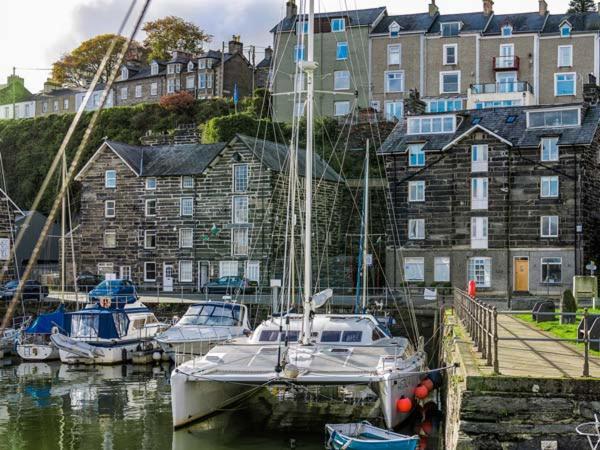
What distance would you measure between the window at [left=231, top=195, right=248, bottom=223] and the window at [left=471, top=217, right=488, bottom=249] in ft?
46.4

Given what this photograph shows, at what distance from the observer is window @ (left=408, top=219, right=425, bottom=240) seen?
1881 inches

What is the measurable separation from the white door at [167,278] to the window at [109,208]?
5.92m

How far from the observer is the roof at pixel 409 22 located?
68688 millimetres

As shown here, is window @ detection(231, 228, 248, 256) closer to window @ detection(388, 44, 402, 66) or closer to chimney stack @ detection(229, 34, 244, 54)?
window @ detection(388, 44, 402, 66)

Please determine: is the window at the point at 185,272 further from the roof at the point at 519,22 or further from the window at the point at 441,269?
the roof at the point at 519,22

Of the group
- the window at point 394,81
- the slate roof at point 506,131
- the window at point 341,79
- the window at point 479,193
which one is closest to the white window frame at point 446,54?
the window at point 394,81

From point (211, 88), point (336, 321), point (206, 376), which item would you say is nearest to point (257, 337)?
point (336, 321)

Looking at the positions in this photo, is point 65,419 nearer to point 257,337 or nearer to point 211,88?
point 257,337

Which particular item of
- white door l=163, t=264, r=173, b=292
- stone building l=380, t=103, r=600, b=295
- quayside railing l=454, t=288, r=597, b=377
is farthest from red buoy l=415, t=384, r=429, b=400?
white door l=163, t=264, r=173, b=292

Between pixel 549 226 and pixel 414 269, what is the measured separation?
744 centimetres

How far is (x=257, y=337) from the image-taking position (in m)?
24.0

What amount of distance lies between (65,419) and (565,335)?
43.0 ft

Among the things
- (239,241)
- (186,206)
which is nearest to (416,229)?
(239,241)

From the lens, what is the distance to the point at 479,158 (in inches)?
1834
